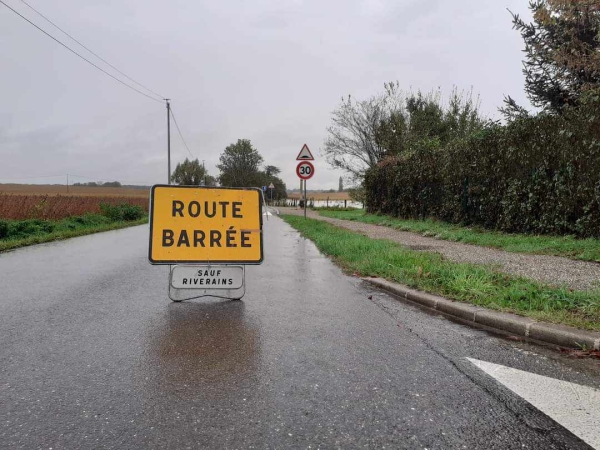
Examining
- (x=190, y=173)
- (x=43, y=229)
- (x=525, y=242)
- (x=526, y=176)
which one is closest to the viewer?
(x=525, y=242)

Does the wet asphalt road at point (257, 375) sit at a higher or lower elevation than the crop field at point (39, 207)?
lower

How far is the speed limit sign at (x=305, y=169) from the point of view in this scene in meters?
17.5

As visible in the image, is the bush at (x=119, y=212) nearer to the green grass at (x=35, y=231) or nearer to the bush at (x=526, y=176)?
the green grass at (x=35, y=231)

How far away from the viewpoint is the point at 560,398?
2.78 meters

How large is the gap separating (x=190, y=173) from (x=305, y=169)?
67499mm

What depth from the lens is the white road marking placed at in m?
2.41

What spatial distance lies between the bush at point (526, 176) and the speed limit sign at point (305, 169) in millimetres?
4577

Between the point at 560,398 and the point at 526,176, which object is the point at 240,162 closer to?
the point at 526,176

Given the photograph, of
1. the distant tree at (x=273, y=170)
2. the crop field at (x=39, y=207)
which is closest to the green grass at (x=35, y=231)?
the crop field at (x=39, y=207)

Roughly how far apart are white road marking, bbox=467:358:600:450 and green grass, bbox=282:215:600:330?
1242 mm

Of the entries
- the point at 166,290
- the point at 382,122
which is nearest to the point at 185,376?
the point at 166,290

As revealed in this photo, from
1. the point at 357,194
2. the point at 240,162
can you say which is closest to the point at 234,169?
the point at 240,162

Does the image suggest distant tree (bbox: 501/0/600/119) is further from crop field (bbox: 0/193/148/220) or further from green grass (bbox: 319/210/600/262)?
crop field (bbox: 0/193/148/220)

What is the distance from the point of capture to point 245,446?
87.3 inches
